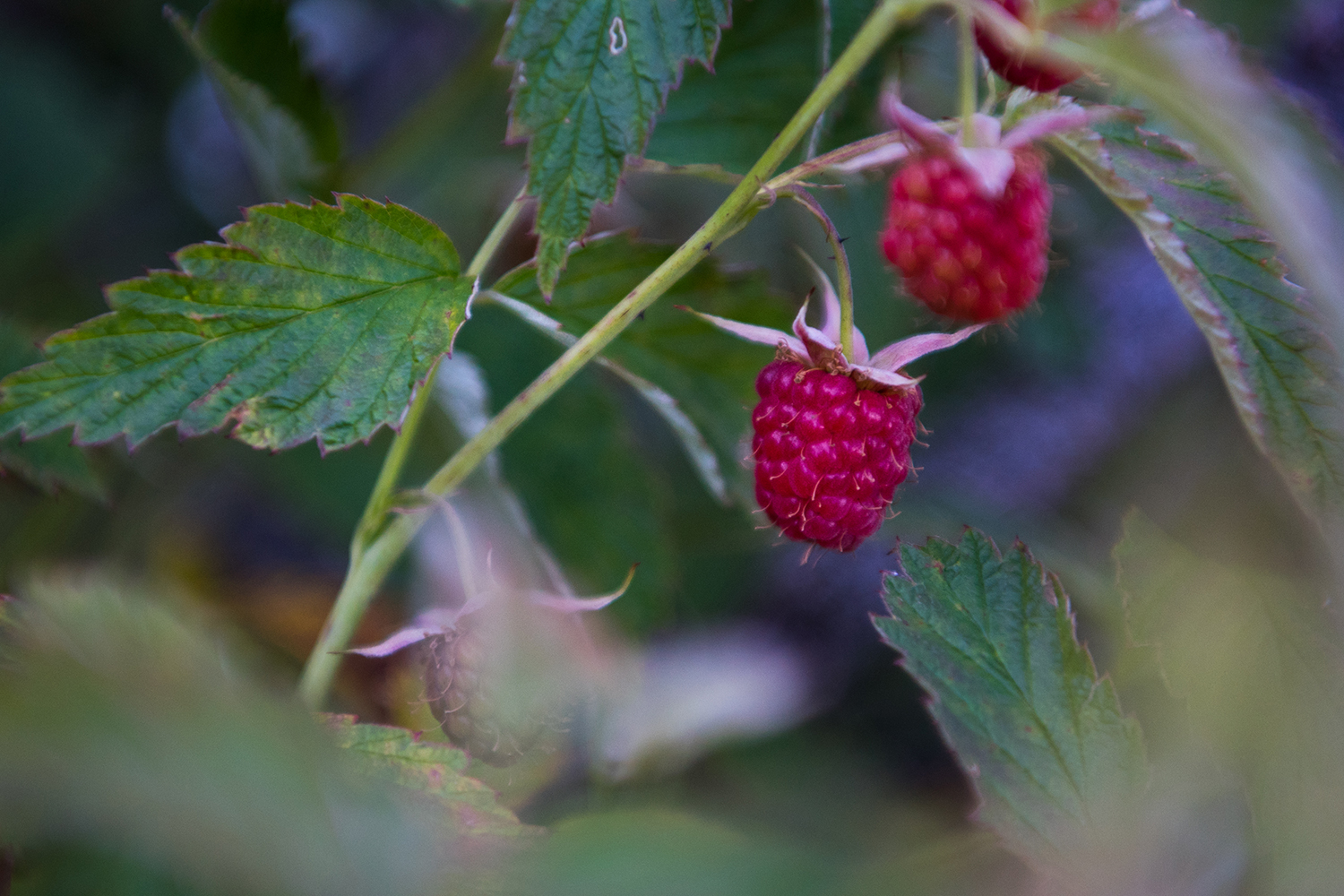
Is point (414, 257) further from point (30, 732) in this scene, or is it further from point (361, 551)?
point (30, 732)

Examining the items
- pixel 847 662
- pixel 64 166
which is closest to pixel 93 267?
pixel 64 166

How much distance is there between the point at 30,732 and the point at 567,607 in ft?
1.34

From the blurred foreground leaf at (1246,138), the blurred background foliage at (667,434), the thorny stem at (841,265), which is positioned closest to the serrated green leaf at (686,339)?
the blurred background foliage at (667,434)

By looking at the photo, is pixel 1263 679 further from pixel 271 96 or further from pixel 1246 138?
pixel 271 96

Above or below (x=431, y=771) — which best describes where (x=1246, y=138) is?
above

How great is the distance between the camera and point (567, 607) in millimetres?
677

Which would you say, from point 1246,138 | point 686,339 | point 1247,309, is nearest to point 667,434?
point 686,339

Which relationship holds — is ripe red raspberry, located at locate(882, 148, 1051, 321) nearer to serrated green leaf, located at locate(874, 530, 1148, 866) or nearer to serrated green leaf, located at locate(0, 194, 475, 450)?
serrated green leaf, located at locate(874, 530, 1148, 866)

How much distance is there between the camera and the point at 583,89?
0.61 meters

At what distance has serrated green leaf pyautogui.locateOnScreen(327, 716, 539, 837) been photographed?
60cm

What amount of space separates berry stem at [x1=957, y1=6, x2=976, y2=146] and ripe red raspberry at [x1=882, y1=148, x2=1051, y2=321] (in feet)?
0.12

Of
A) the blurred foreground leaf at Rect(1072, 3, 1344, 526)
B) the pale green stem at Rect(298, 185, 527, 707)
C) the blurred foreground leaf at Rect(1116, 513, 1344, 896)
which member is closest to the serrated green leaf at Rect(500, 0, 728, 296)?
the pale green stem at Rect(298, 185, 527, 707)

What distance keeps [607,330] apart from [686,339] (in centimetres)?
27

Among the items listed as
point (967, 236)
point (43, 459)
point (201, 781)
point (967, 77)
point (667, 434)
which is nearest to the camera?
point (201, 781)
